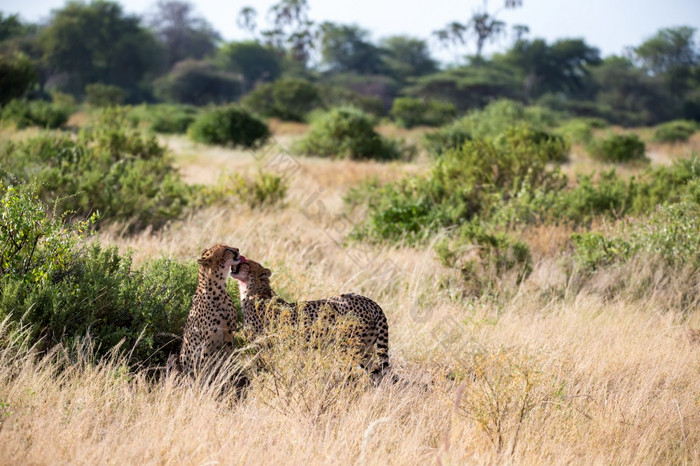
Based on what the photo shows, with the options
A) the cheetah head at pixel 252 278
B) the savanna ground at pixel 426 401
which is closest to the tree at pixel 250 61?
the savanna ground at pixel 426 401

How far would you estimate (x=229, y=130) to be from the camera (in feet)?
62.1

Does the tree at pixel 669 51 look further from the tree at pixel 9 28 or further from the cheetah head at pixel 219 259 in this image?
the cheetah head at pixel 219 259

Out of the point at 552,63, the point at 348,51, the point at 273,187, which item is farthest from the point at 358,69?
the point at 273,187

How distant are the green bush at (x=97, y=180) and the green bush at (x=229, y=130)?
9.71 metres

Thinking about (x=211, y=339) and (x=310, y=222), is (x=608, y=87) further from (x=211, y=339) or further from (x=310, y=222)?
(x=211, y=339)

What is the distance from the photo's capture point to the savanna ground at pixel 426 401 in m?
2.74

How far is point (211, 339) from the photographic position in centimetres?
336

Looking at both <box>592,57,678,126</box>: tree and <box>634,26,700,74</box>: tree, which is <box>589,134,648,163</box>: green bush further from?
<box>634,26,700,74</box>: tree

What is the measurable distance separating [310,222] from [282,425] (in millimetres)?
4636

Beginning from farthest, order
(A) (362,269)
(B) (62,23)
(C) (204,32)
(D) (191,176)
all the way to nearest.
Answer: (C) (204,32) < (B) (62,23) < (D) (191,176) < (A) (362,269)

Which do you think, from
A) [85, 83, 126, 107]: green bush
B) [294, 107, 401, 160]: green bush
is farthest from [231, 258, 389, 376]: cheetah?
[85, 83, 126, 107]: green bush

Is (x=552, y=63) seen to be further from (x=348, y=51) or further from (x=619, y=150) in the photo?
(x=619, y=150)

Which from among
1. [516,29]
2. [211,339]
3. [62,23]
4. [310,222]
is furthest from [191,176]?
[516,29]

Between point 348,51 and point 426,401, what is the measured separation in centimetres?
5355
